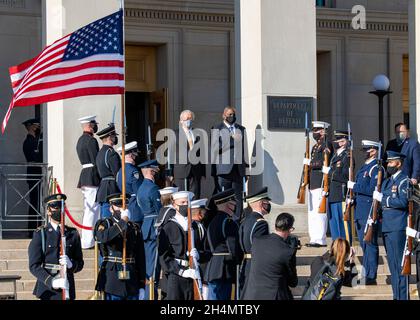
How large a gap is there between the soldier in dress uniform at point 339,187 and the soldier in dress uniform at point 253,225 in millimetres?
4000

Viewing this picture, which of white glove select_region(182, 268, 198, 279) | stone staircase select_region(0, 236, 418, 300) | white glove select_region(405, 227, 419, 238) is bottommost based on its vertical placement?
stone staircase select_region(0, 236, 418, 300)

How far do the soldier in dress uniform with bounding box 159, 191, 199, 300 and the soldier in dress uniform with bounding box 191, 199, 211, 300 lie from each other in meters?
0.12

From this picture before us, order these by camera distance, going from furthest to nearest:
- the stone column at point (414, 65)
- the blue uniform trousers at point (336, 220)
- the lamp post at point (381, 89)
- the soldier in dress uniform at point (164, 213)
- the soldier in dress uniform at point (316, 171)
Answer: the lamp post at point (381, 89)
the stone column at point (414, 65)
the soldier in dress uniform at point (316, 171)
the blue uniform trousers at point (336, 220)
the soldier in dress uniform at point (164, 213)

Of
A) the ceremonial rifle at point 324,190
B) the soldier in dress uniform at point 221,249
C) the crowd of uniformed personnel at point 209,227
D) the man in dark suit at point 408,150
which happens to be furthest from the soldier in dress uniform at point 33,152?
the soldier in dress uniform at point 221,249

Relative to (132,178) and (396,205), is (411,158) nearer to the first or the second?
(396,205)

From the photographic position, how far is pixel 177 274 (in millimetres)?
15586

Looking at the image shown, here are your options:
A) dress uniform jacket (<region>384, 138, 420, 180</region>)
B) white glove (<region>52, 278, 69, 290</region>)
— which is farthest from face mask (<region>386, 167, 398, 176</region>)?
white glove (<region>52, 278, 69, 290</region>)

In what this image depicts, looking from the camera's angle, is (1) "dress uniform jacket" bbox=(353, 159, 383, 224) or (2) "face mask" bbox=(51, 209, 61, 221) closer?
(2) "face mask" bbox=(51, 209, 61, 221)

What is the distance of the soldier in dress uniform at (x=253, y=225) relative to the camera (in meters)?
15.5

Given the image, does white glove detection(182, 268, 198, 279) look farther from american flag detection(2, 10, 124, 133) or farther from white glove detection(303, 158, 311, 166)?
white glove detection(303, 158, 311, 166)

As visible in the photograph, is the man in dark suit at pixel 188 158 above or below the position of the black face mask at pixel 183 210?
above

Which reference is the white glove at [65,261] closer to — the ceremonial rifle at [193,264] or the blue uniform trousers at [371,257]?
the ceremonial rifle at [193,264]

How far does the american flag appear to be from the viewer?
16.7 m
